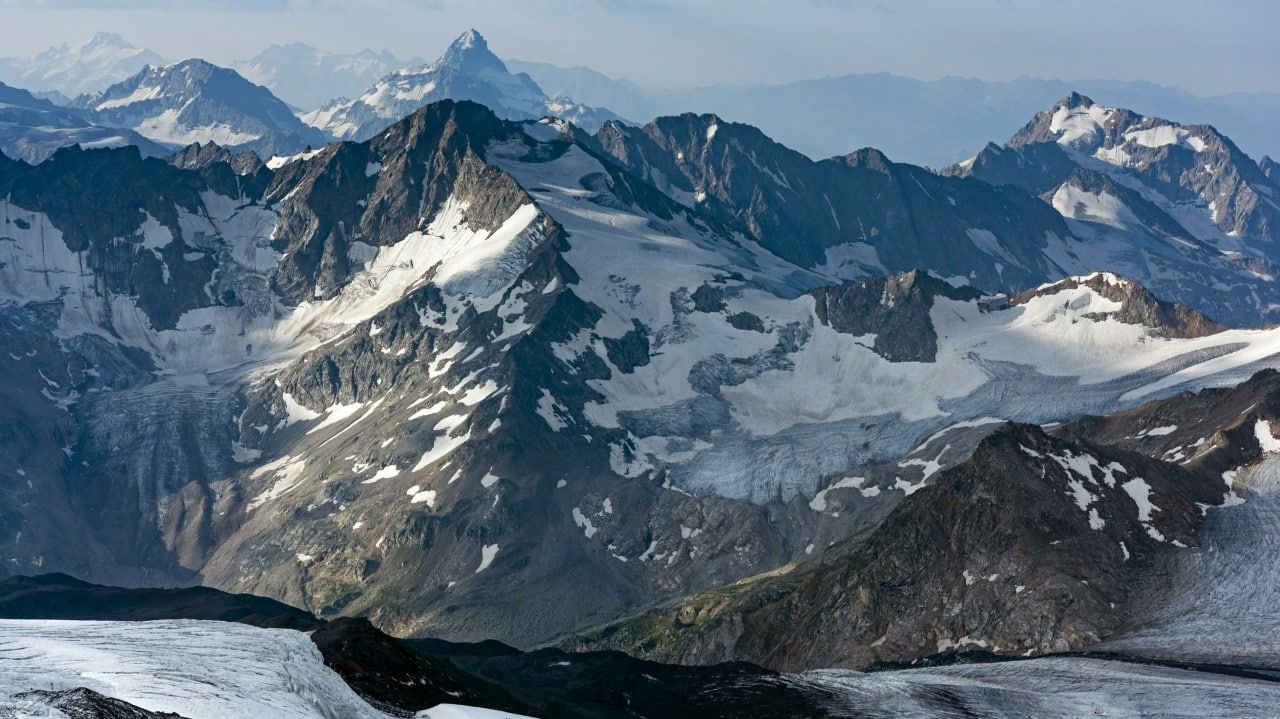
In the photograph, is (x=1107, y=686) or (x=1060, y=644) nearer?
(x=1107, y=686)

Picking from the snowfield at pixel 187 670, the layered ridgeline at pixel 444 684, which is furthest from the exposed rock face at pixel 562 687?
the snowfield at pixel 187 670

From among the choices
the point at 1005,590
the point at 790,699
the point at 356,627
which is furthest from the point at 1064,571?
the point at 356,627

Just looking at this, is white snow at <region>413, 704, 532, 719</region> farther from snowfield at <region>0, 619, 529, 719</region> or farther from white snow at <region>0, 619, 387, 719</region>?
white snow at <region>0, 619, 387, 719</region>

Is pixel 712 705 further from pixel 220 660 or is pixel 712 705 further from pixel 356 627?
pixel 220 660

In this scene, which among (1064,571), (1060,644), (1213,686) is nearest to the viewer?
(1213,686)

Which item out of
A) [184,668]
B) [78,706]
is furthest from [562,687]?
[78,706]

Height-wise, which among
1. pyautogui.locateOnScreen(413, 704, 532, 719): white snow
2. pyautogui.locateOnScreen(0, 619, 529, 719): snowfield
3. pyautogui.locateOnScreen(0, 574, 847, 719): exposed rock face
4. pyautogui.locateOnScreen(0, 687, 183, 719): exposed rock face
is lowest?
pyautogui.locateOnScreen(0, 574, 847, 719): exposed rock face

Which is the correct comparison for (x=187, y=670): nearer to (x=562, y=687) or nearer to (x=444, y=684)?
(x=444, y=684)

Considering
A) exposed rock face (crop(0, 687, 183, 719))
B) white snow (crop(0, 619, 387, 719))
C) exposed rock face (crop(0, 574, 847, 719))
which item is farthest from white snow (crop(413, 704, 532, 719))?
exposed rock face (crop(0, 687, 183, 719))

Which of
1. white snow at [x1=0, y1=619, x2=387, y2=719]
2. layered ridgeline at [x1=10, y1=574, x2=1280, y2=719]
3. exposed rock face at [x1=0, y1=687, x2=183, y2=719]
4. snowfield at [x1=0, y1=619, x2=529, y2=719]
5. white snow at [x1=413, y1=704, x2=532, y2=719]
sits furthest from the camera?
white snow at [x1=413, y1=704, x2=532, y2=719]

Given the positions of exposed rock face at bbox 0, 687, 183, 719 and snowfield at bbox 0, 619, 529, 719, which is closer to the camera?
exposed rock face at bbox 0, 687, 183, 719

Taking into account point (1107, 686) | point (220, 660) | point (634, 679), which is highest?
point (220, 660)
